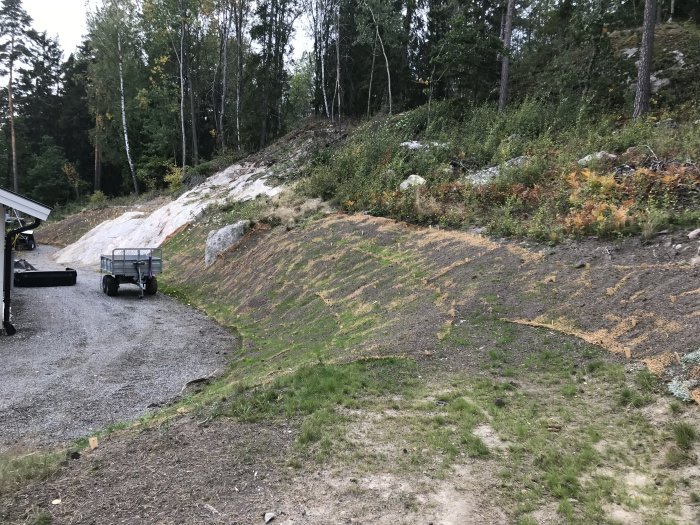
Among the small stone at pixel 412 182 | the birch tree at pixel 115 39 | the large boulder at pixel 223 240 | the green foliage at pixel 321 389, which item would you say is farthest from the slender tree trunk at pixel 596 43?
the birch tree at pixel 115 39

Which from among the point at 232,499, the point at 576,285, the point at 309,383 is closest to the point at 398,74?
the point at 576,285

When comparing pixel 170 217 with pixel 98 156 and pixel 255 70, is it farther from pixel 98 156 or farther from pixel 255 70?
pixel 98 156

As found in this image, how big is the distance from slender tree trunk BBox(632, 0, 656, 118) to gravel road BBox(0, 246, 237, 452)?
14.6 meters

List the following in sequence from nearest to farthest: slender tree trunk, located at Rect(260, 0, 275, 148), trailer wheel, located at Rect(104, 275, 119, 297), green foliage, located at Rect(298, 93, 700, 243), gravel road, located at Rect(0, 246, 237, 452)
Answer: gravel road, located at Rect(0, 246, 237, 452)
green foliage, located at Rect(298, 93, 700, 243)
trailer wheel, located at Rect(104, 275, 119, 297)
slender tree trunk, located at Rect(260, 0, 275, 148)

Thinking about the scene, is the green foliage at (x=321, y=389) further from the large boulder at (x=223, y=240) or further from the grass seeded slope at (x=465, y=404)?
the large boulder at (x=223, y=240)

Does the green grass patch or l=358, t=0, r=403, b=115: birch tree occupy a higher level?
l=358, t=0, r=403, b=115: birch tree

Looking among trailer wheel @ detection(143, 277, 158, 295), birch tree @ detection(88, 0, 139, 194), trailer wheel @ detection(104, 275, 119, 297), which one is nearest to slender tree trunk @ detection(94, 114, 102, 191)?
birch tree @ detection(88, 0, 139, 194)

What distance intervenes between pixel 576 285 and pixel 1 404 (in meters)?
9.26

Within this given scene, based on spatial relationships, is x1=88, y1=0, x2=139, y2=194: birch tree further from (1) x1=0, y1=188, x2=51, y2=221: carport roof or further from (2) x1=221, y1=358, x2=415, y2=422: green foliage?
(2) x1=221, y1=358, x2=415, y2=422: green foliage

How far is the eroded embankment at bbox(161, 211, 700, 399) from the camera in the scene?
635 centimetres

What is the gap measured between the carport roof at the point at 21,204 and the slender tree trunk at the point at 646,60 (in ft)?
57.6

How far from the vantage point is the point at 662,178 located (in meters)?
9.88

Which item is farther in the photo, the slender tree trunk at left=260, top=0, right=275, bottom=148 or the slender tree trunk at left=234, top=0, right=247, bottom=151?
the slender tree trunk at left=260, top=0, right=275, bottom=148

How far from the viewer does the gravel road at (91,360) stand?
7.05 metres
